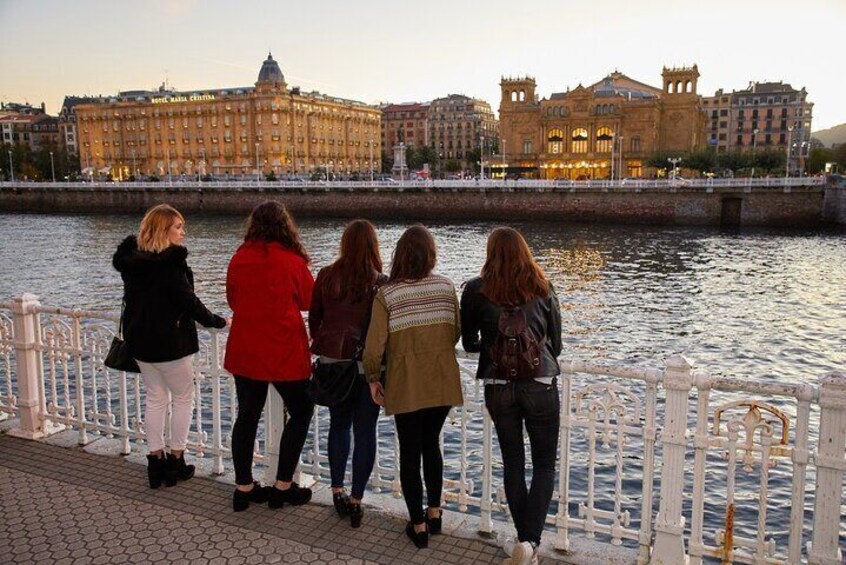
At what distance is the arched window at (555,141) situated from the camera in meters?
114

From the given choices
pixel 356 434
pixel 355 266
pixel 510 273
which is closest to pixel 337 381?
pixel 356 434

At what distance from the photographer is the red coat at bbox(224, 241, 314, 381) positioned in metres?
5.35

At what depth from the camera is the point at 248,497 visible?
5695 millimetres

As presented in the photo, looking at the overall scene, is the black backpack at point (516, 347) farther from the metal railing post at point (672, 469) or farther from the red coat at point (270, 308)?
the red coat at point (270, 308)

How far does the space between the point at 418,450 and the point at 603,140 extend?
11291cm

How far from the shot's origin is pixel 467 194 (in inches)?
2753

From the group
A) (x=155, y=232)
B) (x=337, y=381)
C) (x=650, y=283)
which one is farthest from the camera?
(x=650, y=283)

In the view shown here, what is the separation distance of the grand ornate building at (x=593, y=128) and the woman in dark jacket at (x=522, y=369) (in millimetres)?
107022

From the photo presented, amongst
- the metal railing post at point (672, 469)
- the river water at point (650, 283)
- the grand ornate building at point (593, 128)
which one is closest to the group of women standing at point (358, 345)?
the metal railing post at point (672, 469)

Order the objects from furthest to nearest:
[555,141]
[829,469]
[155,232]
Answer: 1. [555,141]
2. [155,232]
3. [829,469]

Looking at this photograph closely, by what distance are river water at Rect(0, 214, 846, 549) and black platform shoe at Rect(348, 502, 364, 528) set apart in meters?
5.69

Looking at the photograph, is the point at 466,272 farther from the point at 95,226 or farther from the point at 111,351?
the point at 95,226

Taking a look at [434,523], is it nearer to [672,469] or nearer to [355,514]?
[355,514]

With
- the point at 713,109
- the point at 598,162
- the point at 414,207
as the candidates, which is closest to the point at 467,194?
the point at 414,207
